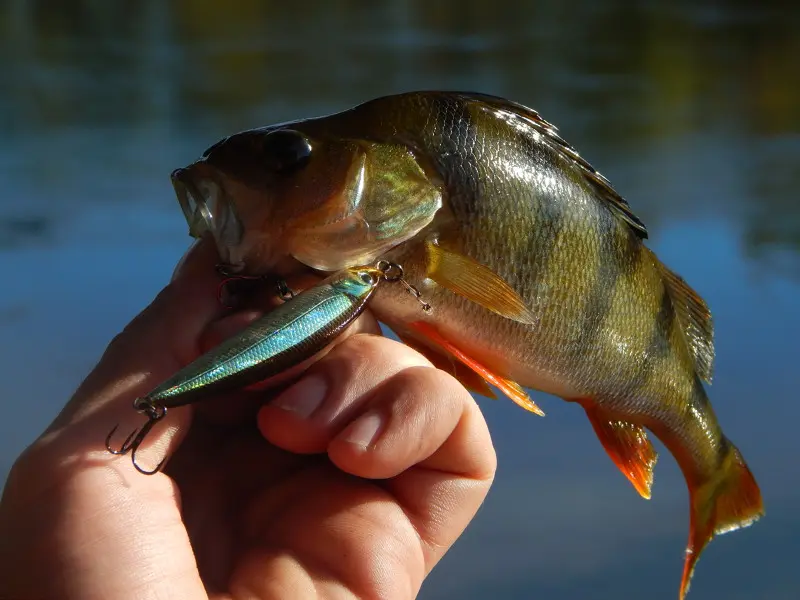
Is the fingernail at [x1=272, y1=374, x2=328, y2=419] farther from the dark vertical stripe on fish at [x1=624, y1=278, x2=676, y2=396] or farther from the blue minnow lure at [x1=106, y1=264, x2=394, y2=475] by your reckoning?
the dark vertical stripe on fish at [x1=624, y1=278, x2=676, y2=396]

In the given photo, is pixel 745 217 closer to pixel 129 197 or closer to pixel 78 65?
pixel 129 197

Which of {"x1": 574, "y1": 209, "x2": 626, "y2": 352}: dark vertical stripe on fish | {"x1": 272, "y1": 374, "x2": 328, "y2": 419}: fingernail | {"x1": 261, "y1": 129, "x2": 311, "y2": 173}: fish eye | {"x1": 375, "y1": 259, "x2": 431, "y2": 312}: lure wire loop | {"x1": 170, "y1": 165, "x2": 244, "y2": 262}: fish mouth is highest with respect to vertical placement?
{"x1": 261, "y1": 129, "x2": 311, "y2": 173}: fish eye

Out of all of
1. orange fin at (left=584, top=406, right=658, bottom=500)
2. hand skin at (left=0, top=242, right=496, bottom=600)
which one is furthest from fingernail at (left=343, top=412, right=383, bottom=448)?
orange fin at (left=584, top=406, right=658, bottom=500)

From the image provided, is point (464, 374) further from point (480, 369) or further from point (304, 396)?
point (304, 396)

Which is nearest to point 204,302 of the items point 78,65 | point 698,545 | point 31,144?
point 698,545

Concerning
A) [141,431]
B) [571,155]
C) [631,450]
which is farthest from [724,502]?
[141,431]
